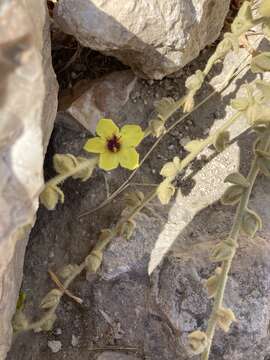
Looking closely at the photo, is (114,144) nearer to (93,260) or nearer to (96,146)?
(96,146)

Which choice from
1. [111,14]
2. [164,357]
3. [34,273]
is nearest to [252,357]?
[164,357]

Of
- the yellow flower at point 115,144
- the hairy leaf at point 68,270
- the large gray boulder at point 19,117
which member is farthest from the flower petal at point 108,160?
the large gray boulder at point 19,117

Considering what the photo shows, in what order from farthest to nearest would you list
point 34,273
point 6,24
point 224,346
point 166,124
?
point 166,124, point 34,273, point 224,346, point 6,24

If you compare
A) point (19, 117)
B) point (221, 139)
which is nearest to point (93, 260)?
point (221, 139)

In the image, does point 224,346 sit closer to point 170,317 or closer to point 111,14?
point 170,317

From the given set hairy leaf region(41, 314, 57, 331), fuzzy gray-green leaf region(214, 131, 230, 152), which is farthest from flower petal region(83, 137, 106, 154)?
hairy leaf region(41, 314, 57, 331)

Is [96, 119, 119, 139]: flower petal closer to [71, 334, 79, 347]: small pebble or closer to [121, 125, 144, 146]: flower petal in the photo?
[121, 125, 144, 146]: flower petal

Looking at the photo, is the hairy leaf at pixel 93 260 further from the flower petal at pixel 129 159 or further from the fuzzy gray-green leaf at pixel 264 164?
the fuzzy gray-green leaf at pixel 264 164

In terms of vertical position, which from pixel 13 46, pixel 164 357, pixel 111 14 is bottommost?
pixel 164 357
